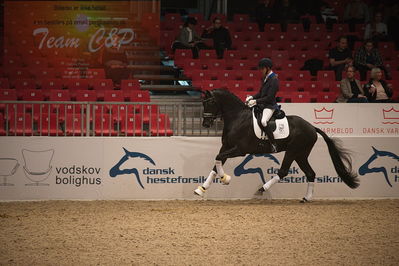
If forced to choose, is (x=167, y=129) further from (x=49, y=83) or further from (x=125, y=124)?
(x=49, y=83)

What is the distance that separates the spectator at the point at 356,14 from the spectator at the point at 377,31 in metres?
0.78

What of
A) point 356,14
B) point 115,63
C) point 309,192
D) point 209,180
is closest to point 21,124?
point 209,180

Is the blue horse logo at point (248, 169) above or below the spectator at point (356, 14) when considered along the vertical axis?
below

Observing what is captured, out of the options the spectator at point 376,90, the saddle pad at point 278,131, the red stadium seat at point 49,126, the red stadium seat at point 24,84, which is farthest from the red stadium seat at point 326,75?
the red stadium seat at point 49,126

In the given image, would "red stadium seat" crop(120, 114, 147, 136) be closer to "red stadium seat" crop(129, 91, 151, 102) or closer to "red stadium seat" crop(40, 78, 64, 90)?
"red stadium seat" crop(129, 91, 151, 102)

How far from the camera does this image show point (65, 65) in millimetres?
16344

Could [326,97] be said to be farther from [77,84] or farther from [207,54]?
[77,84]

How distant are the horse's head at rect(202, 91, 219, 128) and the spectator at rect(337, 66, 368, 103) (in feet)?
12.0

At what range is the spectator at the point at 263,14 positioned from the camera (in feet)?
63.4

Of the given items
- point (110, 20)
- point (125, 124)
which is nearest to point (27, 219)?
point (125, 124)

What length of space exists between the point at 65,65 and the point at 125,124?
525 cm

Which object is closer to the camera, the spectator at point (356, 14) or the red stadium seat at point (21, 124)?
the red stadium seat at point (21, 124)

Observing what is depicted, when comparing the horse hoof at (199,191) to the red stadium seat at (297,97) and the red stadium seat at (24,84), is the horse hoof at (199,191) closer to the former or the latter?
the red stadium seat at (297,97)

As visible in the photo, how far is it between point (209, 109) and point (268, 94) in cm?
107
